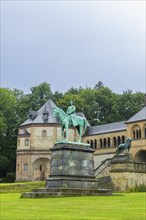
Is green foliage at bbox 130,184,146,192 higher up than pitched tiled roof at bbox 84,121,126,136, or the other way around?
pitched tiled roof at bbox 84,121,126,136

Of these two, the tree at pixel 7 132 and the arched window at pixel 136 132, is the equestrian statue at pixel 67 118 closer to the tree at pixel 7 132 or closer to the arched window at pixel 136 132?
the arched window at pixel 136 132

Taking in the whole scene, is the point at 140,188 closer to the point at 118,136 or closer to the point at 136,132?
the point at 136,132

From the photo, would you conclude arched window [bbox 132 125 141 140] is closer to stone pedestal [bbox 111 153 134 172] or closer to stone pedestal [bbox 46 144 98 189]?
stone pedestal [bbox 111 153 134 172]

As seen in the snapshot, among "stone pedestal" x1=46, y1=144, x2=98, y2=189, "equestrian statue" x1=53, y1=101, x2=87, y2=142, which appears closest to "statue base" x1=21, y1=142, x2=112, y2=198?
"stone pedestal" x1=46, y1=144, x2=98, y2=189

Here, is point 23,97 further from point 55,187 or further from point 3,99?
point 55,187

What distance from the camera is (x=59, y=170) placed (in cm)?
2812

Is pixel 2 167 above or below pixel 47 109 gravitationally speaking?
below

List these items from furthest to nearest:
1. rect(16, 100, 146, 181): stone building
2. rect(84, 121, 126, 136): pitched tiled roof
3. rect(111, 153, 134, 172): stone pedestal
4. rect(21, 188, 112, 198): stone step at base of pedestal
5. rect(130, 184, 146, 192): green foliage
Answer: rect(16, 100, 146, 181): stone building, rect(84, 121, 126, 136): pitched tiled roof, rect(111, 153, 134, 172): stone pedestal, rect(130, 184, 146, 192): green foliage, rect(21, 188, 112, 198): stone step at base of pedestal

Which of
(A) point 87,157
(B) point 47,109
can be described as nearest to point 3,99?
(B) point 47,109

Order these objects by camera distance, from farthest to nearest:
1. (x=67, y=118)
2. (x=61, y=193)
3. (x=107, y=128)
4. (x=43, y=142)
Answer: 1. (x=43, y=142)
2. (x=107, y=128)
3. (x=67, y=118)
4. (x=61, y=193)

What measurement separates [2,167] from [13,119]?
34.2 ft

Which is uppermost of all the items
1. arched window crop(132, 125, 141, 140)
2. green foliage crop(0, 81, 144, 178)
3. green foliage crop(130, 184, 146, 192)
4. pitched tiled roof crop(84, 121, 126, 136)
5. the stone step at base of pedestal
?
green foliage crop(0, 81, 144, 178)

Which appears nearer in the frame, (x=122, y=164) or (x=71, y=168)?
(x=71, y=168)

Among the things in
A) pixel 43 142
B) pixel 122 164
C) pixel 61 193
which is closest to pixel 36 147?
pixel 43 142
